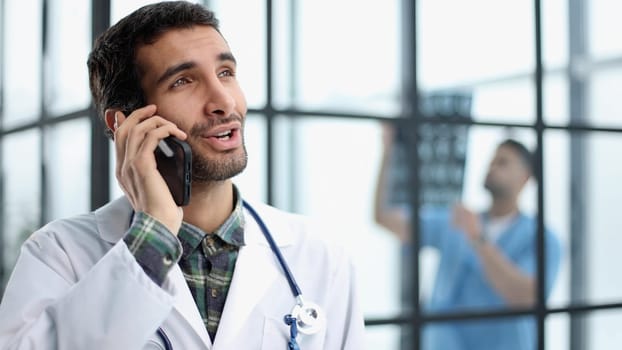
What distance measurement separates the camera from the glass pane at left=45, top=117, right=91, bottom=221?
192cm

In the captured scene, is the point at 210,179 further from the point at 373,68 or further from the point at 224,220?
the point at 373,68

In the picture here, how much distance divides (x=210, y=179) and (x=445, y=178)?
1332mm

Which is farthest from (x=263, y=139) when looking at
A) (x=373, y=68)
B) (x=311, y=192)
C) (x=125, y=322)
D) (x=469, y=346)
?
(x=469, y=346)

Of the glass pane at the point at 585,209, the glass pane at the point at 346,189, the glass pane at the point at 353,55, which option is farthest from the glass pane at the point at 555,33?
the glass pane at the point at 346,189

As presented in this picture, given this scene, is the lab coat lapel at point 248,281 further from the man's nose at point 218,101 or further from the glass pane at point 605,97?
the glass pane at point 605,97

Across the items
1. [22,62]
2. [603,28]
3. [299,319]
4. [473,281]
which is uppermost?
[603,28]

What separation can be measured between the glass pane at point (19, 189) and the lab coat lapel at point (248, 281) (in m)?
1.49

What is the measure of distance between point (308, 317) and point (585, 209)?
189 centimetres

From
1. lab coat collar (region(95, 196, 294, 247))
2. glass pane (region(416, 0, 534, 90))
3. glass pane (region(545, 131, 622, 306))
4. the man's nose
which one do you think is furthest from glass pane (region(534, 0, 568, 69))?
the man's nose

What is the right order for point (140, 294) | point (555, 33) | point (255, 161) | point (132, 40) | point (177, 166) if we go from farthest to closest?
point (555, 33)
point (255, 161)
point (132, 40)
point (177, 166)
point (140, 294)

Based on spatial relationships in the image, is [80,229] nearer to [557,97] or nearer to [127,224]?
Answer: [127,224]

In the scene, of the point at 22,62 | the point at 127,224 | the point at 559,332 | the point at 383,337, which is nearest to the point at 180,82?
the point at 127,224

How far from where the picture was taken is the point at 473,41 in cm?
247

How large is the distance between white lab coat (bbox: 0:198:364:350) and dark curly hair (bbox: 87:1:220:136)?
210 millimetres
